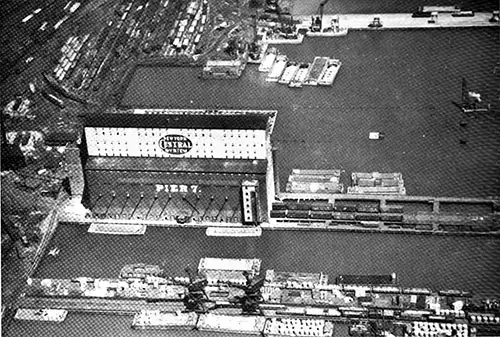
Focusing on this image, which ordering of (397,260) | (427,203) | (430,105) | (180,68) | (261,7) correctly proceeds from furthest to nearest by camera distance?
(261,7) → (180,68) → (430,105) → (427,203) → (397,260)

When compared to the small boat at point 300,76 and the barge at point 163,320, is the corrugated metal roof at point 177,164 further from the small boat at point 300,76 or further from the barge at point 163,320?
the small boat at point 300,76

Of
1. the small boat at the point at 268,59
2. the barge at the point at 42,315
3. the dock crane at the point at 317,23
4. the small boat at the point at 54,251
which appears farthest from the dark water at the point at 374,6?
the barge at the point at 42,315

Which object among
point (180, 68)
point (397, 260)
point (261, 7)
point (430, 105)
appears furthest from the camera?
point (261, 7)

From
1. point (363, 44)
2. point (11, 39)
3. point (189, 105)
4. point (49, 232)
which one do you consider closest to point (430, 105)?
point (363, 44)

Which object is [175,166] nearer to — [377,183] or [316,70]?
[377,183]

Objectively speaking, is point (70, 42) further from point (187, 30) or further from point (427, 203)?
point (427, 203)

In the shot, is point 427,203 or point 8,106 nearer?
point 427,203

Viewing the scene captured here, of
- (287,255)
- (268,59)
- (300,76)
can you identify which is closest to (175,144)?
(287,255)
